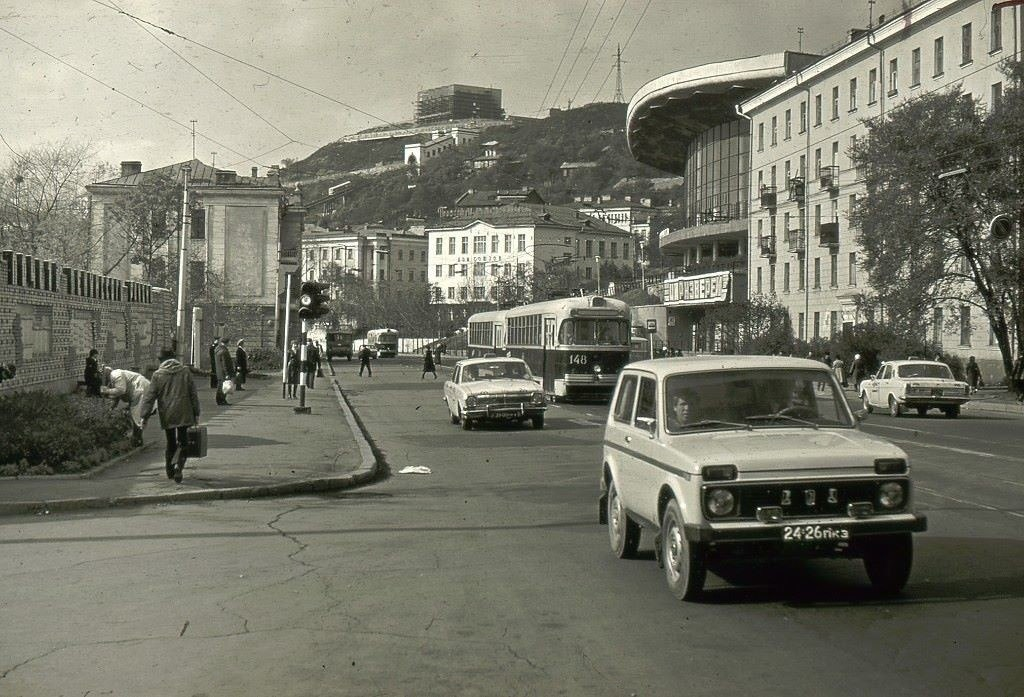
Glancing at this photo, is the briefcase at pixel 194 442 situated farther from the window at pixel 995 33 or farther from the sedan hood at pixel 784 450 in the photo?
the window at pixel 995 33

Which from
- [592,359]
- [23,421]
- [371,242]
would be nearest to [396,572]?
[23,421]

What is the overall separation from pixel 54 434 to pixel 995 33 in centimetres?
4368

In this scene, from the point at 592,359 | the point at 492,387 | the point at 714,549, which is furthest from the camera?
the point at 592,359

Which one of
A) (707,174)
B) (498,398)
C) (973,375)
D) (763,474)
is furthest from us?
(707,174)

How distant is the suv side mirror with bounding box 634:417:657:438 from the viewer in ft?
30.6

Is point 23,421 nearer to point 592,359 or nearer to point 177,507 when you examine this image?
point 177,507

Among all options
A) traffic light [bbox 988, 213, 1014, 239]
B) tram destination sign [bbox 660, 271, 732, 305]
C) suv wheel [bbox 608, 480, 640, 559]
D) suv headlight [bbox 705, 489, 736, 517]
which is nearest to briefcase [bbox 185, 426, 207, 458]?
suv wheel [bbox 608, 480, 640, 559]

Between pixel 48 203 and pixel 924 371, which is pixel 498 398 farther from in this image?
pixel 48 203

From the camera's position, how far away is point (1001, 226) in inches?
1554

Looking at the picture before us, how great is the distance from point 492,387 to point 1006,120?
74.0ft

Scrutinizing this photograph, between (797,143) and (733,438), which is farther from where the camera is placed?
(797,143)

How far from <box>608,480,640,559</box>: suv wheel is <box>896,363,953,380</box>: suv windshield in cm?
2609

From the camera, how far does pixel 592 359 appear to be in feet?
129

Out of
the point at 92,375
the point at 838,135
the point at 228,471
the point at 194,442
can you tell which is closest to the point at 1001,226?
the point at 92,375
